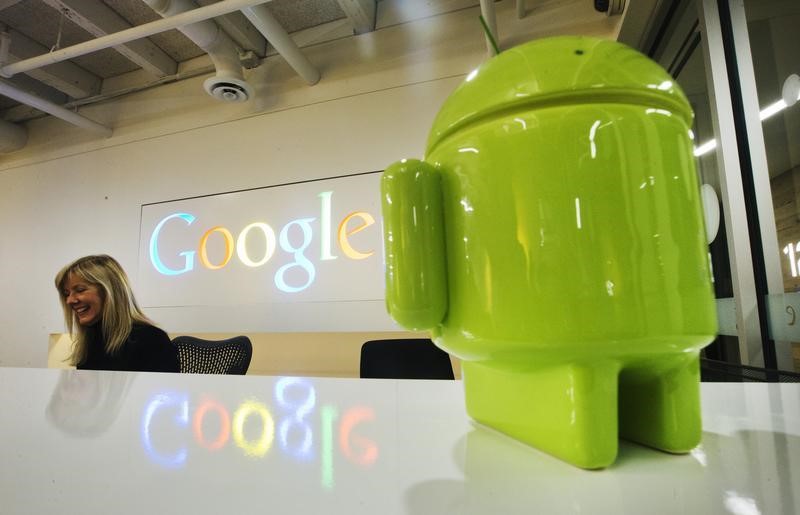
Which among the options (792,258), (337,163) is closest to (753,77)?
(792,258)

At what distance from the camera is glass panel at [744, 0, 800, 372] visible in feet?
3.64

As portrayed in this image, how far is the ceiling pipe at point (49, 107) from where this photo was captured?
2.84m

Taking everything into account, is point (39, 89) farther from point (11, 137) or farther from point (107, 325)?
point (107, 325)

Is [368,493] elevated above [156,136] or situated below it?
below

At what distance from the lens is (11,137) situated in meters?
3.85

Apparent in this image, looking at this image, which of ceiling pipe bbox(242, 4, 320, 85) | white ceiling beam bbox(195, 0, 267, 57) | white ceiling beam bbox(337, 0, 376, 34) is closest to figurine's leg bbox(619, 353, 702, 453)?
ceiling pipe bbox(242, 4, 320, 85)

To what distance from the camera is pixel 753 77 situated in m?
1.34

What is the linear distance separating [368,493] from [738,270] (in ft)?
5.39

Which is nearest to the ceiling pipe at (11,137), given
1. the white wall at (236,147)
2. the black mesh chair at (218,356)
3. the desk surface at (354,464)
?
the white wall at (236,147)

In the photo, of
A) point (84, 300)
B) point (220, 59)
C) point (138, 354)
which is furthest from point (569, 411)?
point (220, 59)

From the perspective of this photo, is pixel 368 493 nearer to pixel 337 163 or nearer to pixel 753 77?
pixel 753 77

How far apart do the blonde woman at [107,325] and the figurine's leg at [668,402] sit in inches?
68.7

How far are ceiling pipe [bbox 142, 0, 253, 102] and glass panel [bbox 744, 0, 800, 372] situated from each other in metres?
2.70

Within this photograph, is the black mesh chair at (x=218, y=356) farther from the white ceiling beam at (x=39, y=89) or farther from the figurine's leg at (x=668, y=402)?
the white ceiling beam at (x=39, y=89)
